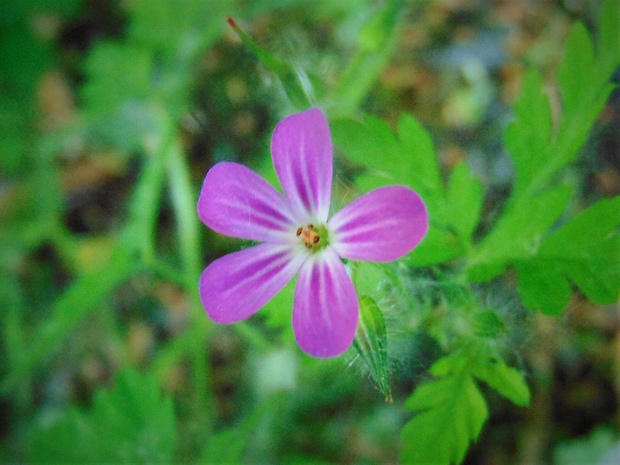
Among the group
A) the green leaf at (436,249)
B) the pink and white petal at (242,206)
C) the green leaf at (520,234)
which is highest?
the pink and white petal at (242,206)

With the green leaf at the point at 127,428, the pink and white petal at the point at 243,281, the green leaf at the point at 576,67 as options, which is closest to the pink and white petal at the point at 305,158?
the pink and white petal at the point at 243,281

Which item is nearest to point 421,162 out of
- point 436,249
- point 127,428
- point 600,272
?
point 436,249

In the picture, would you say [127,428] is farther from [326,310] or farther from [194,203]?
[326,310]

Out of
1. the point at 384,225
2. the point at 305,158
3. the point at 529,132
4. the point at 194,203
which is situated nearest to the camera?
the point at 384,225

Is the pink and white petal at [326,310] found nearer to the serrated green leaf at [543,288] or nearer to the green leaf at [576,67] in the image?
the serrated green leaf at [543,288]

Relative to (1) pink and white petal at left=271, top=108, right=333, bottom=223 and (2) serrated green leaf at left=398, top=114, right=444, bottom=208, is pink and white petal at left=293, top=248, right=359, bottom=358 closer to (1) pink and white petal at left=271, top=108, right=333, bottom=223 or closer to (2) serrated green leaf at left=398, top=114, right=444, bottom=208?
(1) pink and white petal at left=271, top=108, right=333, bottom=223

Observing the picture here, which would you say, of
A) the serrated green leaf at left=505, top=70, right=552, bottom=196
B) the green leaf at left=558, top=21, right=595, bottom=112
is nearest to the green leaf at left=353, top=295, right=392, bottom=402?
the serrated green leaf at left=505, top=70, right=552, bottom=196
